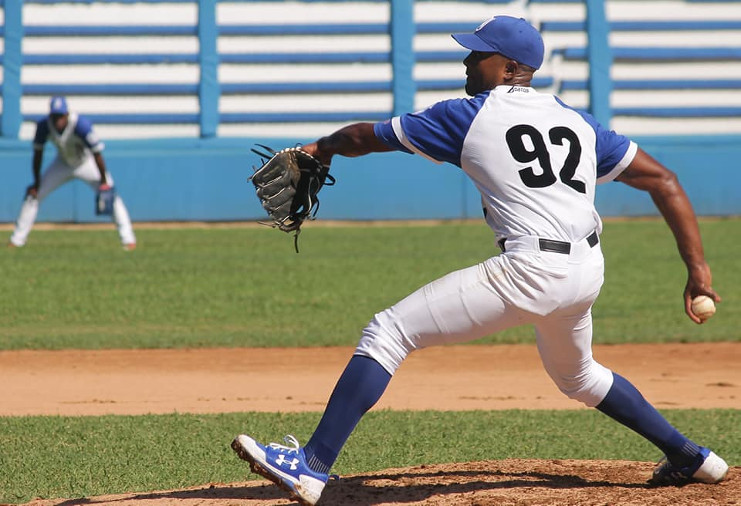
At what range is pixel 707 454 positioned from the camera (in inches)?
177

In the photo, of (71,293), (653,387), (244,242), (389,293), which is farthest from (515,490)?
(244,242)

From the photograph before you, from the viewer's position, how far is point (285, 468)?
397 centimetres

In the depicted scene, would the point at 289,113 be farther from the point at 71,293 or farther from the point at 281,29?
the point at 71,293

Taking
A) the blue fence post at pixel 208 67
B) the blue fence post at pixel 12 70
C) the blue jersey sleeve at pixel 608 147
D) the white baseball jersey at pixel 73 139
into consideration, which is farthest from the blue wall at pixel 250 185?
the blue jersey sleeve at pixel 608 147

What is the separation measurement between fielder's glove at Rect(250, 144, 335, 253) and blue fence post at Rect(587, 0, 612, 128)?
54.5 ft

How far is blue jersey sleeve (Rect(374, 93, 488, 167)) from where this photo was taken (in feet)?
13.1

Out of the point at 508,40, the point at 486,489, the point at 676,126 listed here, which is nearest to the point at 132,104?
the point at 676,126

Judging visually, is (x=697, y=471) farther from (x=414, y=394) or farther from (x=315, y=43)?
(x=315, y=43)

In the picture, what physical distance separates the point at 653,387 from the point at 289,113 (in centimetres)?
1310

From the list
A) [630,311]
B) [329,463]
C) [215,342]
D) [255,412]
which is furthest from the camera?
[630,311]

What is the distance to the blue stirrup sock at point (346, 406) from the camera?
4.01 meters

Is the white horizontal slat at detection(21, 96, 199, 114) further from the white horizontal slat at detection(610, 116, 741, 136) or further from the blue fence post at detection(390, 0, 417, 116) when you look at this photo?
the white horizontal slat at detection(610, 116, 741, 136)

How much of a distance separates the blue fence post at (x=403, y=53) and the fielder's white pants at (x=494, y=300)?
1611cm

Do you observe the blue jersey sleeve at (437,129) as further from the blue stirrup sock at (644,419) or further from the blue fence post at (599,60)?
the blue fence post at (599,60)
